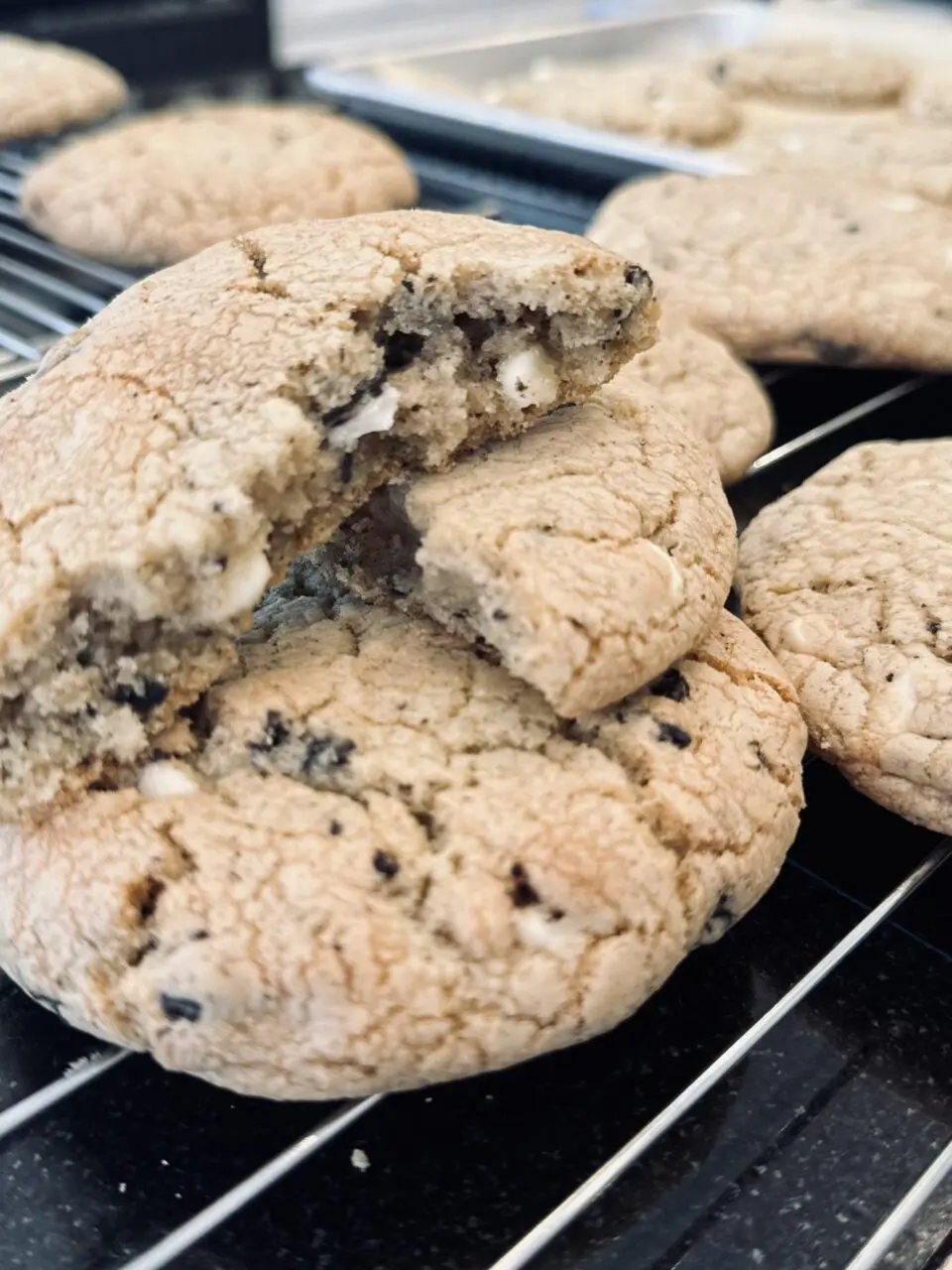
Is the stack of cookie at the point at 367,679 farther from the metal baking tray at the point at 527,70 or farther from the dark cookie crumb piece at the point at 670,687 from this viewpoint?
the metal baking tray at the point at 527,70

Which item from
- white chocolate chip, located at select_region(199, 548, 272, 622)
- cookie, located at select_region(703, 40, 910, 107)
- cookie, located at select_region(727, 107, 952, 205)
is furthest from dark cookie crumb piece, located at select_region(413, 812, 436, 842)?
cookie, located at select_region(703, 40, 910, 107)

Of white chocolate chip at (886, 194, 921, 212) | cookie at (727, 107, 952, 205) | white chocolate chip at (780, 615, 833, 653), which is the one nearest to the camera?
white chocolate chip at (780, 615, 833, 653)

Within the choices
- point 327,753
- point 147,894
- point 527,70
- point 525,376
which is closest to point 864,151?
point 527,70

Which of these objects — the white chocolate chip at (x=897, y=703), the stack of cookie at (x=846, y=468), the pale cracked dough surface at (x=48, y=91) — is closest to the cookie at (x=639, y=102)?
the stack of cookie at (x=846, y=468)

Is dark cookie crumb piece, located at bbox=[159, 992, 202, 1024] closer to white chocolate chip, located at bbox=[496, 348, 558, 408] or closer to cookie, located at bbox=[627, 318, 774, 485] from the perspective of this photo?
white chocolate chip, located at bbox=[496, 348, 558, 408]

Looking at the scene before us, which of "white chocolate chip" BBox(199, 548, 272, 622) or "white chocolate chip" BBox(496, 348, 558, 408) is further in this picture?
"white chocolate chip" BBox(496, 348, 558, 408)

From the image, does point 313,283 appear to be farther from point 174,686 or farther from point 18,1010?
point 18,1010

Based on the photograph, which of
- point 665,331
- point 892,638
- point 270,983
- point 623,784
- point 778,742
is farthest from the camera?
point 665,331

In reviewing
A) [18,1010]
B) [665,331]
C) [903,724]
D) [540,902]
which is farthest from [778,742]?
[665,331]
